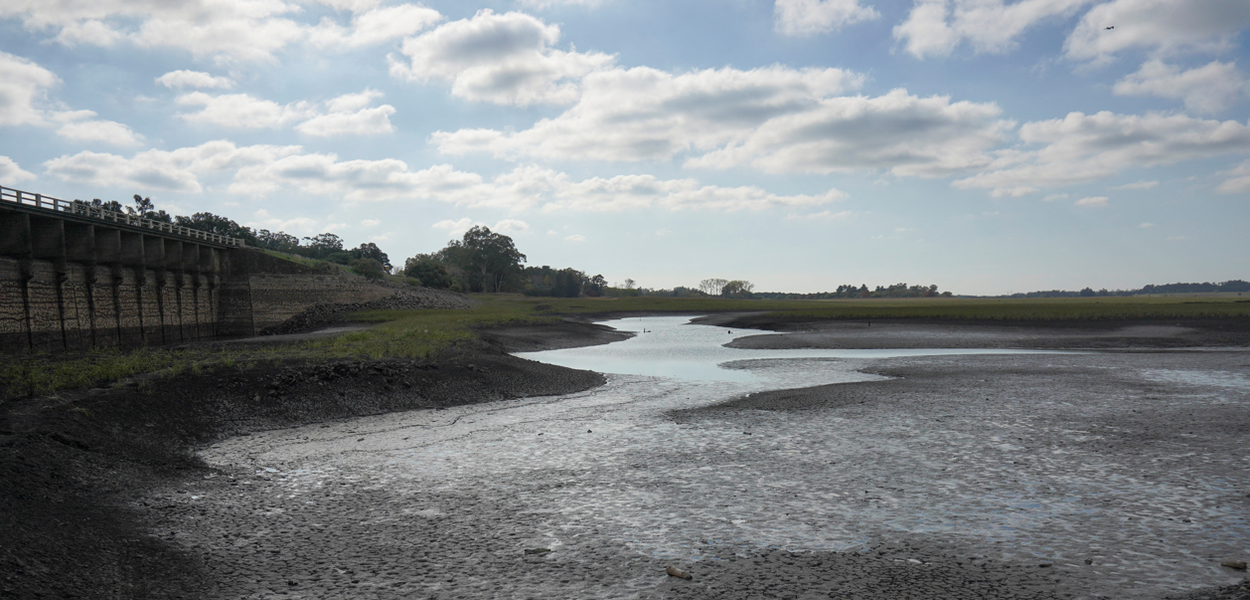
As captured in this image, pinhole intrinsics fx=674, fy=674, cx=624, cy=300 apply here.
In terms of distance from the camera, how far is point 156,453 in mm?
13773

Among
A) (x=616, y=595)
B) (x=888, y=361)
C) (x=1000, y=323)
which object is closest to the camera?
(x=616, y=595)

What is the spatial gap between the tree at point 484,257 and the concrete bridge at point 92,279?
320ft

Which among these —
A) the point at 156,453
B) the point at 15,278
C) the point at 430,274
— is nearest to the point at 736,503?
the point at 156,453

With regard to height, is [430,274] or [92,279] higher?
[430,274]

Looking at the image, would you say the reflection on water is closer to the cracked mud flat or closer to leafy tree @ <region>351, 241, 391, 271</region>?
the cracked mud flat

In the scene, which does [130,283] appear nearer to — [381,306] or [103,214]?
[103,214]

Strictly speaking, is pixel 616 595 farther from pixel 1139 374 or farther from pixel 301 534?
pixel 1139 374

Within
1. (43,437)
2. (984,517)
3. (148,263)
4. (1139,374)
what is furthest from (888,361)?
(148,263)

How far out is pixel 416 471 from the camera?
13.2 m

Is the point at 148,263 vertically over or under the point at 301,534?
over

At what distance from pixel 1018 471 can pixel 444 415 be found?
1484cm

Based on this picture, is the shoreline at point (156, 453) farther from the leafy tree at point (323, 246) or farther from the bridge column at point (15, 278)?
the leafy tree at point (323, 246)

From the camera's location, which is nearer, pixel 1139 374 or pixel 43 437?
pixel 43 437

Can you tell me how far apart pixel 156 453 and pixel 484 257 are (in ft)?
492
